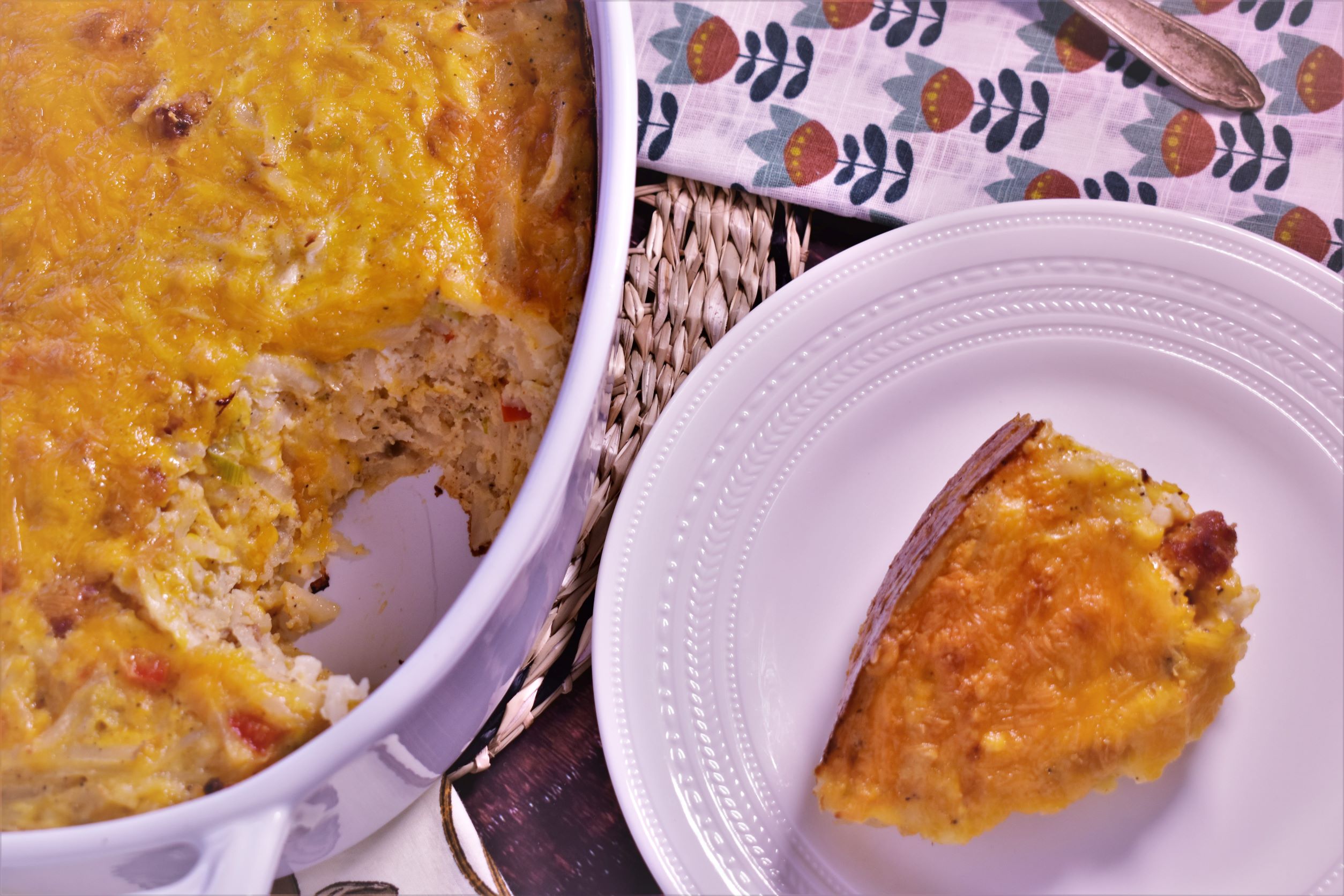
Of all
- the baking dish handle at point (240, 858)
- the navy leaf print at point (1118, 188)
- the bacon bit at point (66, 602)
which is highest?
the navy leaf print at point (1118, 188)

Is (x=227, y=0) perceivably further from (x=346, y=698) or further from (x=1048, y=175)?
(x=1048, y=175)

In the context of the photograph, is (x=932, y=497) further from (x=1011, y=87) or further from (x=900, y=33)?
(x=900, y=33)

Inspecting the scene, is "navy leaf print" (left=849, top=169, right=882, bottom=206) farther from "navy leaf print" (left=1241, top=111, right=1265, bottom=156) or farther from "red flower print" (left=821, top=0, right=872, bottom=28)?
"navy leaf print" (left=1241, top=111, right=1265, bottom=156)

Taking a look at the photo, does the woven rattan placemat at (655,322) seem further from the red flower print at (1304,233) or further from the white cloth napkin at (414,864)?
the red flower print at (1304,233)

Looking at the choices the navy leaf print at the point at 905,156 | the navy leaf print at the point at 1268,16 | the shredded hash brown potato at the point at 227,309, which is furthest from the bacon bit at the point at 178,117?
the navy leaf print at the point at 1268,16

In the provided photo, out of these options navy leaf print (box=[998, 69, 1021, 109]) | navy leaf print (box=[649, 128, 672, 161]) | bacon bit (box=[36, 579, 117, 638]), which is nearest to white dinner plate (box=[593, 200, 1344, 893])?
navy leaf print (box=[998, 69, 1021, 109])

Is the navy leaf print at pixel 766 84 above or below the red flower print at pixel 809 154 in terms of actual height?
above

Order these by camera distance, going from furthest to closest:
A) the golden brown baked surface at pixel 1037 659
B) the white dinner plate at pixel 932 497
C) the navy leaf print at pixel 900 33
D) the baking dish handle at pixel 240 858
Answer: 1. the navy leaf print at pixel 900 33
2. the white dinner plate at pixel 932 497
3. the golden brown baked surface at pixel 1037 659
4. the baking dish handle at pixel 240 858

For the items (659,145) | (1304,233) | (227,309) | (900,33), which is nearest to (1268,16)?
(1304,233)
